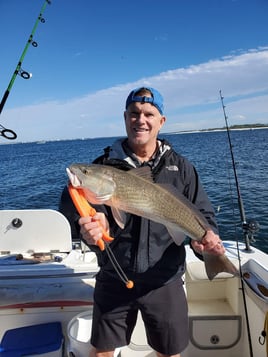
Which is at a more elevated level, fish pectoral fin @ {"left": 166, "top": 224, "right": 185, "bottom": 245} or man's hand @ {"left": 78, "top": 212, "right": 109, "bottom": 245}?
man's hand @ {"left": 78, "top": 212, "right": 109, "bottom": 245}

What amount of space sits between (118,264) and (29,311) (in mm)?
1780

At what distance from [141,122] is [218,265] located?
151 cm

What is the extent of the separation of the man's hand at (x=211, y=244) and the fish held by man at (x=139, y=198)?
1.7 inches

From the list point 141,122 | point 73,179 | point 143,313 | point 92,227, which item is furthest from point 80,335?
point 141,122

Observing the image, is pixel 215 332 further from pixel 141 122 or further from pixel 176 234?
pixel 141 122

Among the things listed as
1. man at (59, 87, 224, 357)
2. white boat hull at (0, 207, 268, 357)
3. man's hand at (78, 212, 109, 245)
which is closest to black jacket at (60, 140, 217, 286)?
man at (59, 87, 224, 357)

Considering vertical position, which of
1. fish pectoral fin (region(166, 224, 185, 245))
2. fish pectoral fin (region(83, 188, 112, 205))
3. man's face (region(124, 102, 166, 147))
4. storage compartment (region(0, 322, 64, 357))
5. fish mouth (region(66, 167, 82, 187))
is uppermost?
man's face (region(124, 102, 166, 147))

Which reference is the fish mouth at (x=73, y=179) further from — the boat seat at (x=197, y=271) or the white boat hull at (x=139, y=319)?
the boat seat at (x=197, y=271)

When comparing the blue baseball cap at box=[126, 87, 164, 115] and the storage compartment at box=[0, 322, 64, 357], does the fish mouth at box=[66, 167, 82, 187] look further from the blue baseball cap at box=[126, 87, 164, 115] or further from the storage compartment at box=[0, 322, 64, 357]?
the storage compartment at box=[0, 322, 64, 357]

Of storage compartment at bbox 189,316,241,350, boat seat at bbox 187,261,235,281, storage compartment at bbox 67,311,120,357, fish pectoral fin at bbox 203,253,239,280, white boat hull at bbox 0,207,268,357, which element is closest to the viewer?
fish pectoral fin at bbox 203,253,239,280

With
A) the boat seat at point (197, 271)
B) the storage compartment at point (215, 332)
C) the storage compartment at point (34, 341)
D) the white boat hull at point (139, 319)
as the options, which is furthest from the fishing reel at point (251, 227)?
the storage compartment at point (34, 341)

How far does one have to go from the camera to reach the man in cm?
272

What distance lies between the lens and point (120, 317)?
2.77 metres

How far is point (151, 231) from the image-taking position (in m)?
2.73
